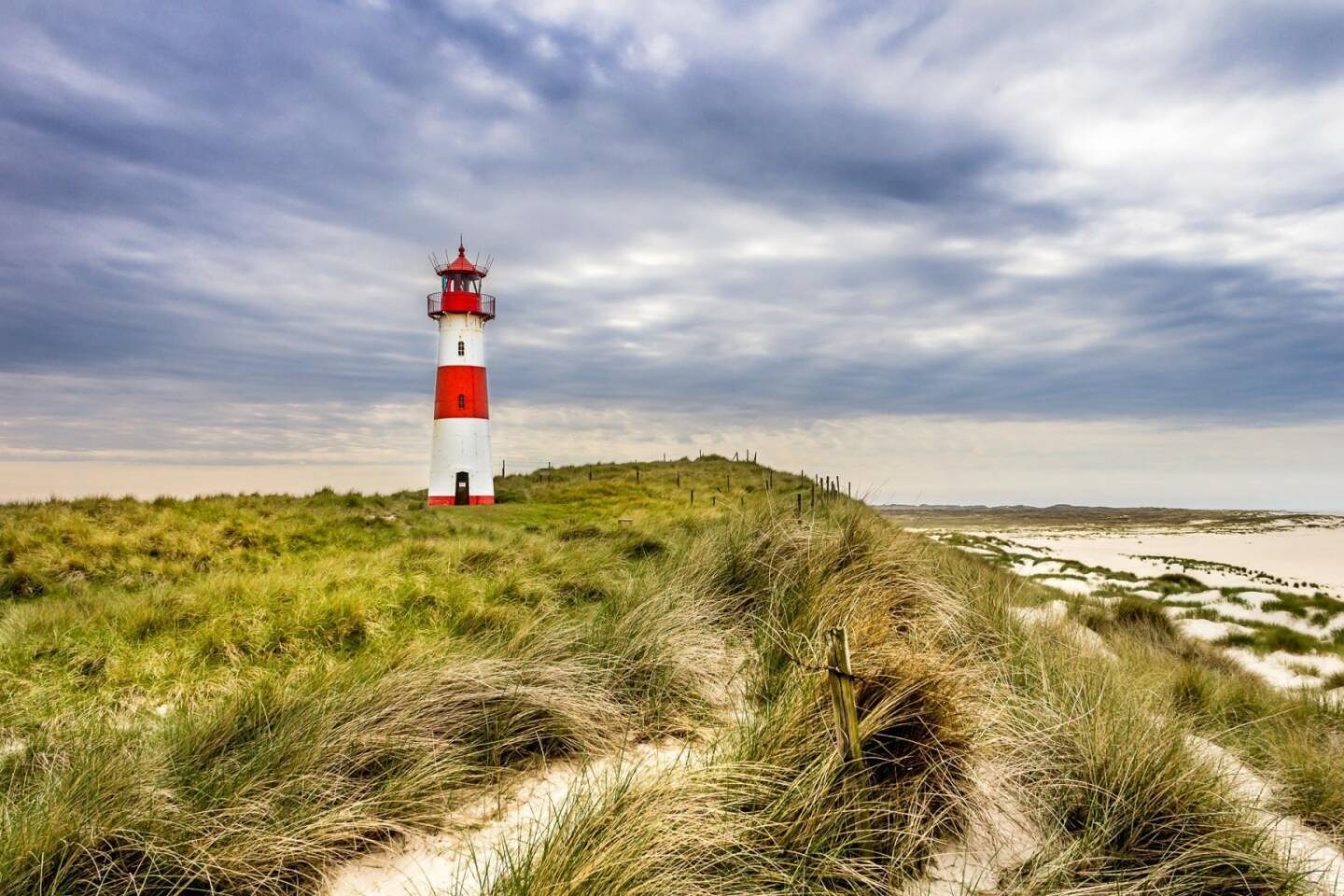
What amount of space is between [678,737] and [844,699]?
150 cm

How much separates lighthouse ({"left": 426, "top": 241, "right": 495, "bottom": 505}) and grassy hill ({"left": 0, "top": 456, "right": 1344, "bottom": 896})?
1876 cm

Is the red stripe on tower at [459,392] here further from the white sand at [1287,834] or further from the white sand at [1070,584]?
the white sand at [1287,834]

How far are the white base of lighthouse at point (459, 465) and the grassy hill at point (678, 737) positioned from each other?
18633 mm

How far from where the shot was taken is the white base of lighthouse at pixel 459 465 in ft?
87.4

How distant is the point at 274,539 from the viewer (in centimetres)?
1344

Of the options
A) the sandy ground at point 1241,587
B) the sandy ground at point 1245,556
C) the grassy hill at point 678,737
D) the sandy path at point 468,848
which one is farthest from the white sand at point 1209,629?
the sandy path at point 468,848

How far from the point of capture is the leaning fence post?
3.38 m

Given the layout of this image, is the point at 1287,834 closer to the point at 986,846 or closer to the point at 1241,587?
the point at 986,846

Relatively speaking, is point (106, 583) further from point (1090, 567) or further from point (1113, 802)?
point (1090, 567)

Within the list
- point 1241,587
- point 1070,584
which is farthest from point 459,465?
point 1241,587

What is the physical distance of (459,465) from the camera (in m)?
26.7

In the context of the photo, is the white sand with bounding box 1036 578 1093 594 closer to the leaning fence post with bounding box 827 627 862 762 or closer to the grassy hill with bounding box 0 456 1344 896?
the grassy hill with bounding box 0 456 1344 896

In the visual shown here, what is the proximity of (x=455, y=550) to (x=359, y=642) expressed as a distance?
429cm

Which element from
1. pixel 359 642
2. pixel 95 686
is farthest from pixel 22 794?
pixel 359 642
